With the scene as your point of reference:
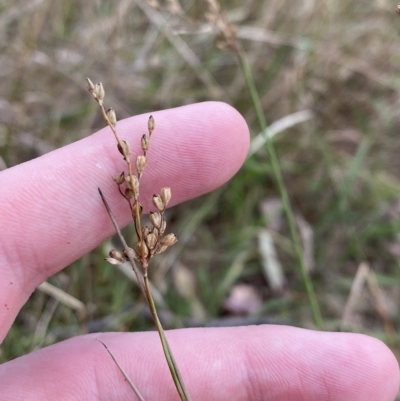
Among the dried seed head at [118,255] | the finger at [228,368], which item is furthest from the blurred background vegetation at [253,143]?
the dried seed head at [118,255]

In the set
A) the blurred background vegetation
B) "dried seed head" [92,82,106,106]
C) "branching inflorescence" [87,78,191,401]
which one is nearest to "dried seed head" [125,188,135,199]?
"branching inflorescence" [87,78,191,401]

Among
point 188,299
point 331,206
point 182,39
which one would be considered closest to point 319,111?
point 331,206

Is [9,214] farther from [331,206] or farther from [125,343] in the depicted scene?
[331,206]

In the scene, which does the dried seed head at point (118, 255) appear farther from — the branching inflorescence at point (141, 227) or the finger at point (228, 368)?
the finger at point (228, 368)

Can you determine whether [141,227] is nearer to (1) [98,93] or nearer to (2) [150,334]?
(1) [98,93]

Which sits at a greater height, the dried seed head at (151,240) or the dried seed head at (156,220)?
the dried seed head at (156,220)

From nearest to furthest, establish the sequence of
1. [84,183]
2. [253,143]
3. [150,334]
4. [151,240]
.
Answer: [151,240] → [84,183] → [150,334] → [253,143]

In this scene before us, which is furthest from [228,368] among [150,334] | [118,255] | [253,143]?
[253,143]
